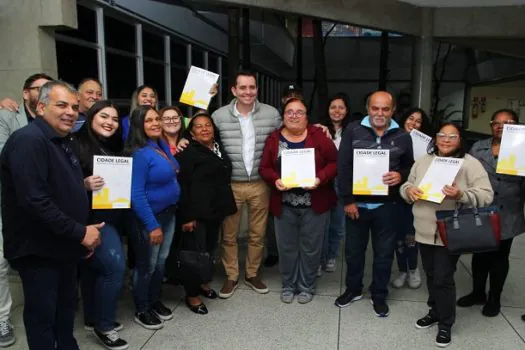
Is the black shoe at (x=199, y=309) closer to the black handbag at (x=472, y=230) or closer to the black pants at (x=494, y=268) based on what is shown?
the black handbag at (x=472, y=230)

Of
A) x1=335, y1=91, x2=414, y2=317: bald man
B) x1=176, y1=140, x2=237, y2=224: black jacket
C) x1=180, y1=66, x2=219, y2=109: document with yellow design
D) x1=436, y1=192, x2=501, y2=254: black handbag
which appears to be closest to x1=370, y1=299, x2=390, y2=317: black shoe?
x1=335, y1=91, x2=414, y2=317: bald man

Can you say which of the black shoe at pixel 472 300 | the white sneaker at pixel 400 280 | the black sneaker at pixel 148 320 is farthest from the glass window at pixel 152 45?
the black shoe at pixel 472 300

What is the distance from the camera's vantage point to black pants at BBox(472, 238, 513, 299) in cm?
345

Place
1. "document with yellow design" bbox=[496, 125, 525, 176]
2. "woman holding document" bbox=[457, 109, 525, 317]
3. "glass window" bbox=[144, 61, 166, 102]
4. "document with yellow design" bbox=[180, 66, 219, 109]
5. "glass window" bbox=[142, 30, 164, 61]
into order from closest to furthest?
"document with yellow design" bbox=[496, 125, 525, 176]
"woman holding document" bbox=[457, 109, 525, 317]
"document with yellow design" bbox=[180, 66, 219, 109]
"glass window" bbox=[142, 30, 164, 61]
"glass window" bbox=[144, 61, 166, 102]

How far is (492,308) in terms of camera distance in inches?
141

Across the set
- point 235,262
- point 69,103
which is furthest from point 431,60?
point 69,103

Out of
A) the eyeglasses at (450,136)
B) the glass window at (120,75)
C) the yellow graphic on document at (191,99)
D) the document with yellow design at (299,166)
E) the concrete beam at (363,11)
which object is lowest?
the document with yellow design at (299,166)

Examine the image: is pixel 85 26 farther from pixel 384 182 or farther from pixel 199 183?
pixel 384 182

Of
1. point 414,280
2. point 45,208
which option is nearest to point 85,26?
point 45,208

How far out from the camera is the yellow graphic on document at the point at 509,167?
3068mm

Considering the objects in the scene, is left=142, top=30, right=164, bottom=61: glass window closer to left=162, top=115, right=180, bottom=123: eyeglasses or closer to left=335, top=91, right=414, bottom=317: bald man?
left=162, top=115, right=180, bottom=123: eyeglasses

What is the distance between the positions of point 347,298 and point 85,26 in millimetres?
4357

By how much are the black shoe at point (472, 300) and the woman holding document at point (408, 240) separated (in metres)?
0.47

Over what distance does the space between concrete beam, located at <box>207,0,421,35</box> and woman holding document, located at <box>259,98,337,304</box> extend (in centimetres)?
369
